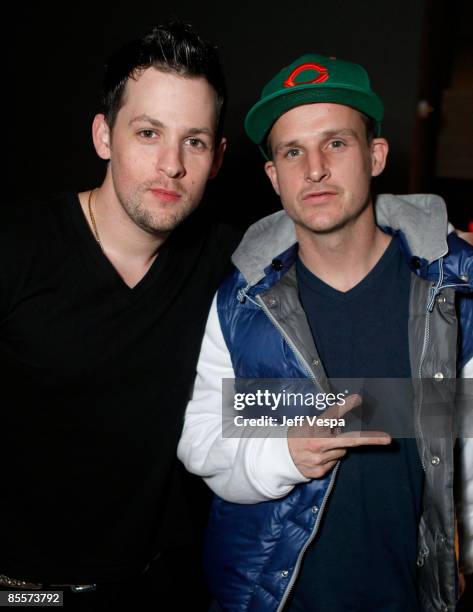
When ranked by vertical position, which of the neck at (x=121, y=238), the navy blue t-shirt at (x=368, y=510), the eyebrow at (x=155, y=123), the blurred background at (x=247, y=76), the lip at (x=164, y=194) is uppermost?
the blurred background at (x=247, y=76)

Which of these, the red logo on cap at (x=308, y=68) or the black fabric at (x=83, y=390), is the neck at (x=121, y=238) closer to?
the black fabric at (x=83, y=390)

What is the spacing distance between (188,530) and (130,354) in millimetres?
617

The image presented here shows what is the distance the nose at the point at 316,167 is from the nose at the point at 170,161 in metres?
0.32

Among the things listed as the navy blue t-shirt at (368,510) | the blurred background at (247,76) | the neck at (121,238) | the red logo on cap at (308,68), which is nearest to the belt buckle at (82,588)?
the navy blue t-shirt at (368,510)

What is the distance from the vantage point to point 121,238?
4.92 feet

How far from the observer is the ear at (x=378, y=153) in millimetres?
1587

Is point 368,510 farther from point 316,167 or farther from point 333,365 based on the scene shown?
point 316,167

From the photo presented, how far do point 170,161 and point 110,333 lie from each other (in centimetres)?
46

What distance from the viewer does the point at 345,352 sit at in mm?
1422

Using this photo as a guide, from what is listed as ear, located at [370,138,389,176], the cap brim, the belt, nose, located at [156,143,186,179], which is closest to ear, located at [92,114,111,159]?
nose, located at [156,143,186,179]

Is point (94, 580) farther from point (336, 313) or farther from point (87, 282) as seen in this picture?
point (336, 313)

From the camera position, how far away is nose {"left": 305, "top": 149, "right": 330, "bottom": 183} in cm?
143

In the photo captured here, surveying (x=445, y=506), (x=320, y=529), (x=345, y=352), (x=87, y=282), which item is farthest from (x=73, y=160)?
(x=445, y=506)

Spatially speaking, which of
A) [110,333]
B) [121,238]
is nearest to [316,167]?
[121,238]
